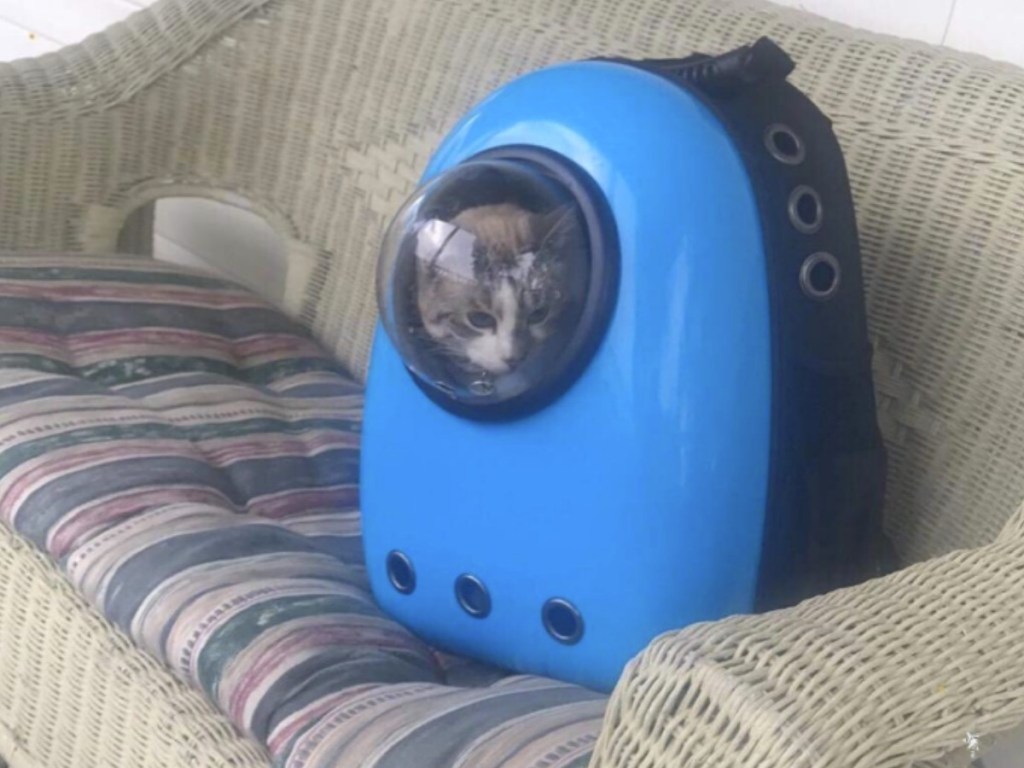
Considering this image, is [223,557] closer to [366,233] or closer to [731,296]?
[731,296]

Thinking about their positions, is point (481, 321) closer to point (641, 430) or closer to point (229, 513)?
point (641, 430)

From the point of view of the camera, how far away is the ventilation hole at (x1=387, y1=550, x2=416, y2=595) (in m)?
0.98

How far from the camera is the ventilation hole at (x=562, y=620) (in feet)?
2.94

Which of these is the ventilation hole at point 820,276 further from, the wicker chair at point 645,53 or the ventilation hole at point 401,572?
the ventilation hole at point 401,572

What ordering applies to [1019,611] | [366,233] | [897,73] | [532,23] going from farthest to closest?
1. [366,233]
2. [532,23]
3. [897,73]
4. [1019,611]

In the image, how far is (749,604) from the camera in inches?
34.8

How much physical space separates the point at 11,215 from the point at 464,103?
0.54 meters

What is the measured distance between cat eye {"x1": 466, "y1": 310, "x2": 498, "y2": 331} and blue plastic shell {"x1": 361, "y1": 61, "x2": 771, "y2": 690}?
0.07m

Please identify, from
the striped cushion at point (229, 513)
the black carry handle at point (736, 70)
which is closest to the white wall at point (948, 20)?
the black carry handle at point (736, 70)

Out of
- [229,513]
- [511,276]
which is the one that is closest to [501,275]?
[511,276]

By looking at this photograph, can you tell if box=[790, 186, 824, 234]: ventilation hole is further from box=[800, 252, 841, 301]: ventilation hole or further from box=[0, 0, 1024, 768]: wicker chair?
box=[0, 0, 1024, 768]: wicker chair

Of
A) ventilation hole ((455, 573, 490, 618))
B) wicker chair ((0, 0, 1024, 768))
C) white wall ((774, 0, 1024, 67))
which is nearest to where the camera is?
wicker chair ((0, 0, 1024, 768))

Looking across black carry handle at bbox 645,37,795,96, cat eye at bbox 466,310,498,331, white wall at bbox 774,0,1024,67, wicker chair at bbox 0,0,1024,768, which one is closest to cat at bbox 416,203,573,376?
cat eye at bbox 466,310,498,331

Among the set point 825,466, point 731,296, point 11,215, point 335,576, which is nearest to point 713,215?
point 731,296
